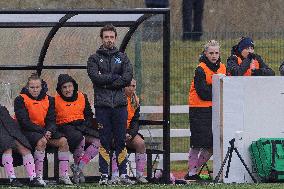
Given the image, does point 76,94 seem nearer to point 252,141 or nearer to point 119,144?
point 119,144

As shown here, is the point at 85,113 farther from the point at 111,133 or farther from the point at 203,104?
the point at 203,104

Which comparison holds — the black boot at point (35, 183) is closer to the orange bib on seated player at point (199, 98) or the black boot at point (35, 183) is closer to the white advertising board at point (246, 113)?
the white advertising board at point (246, 113)

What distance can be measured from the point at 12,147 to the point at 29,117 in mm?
494

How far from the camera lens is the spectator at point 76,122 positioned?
2009cm

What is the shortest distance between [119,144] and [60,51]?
2.30 m

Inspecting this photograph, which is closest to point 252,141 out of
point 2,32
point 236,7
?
point 2,32

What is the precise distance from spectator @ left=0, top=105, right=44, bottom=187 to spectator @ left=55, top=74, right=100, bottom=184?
748 mm

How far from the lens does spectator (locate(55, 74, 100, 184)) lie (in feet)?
65.9

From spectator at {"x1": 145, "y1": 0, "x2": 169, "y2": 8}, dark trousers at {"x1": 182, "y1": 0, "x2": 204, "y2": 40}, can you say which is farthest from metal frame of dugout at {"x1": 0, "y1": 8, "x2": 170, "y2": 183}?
dark trousers at {"x1": 182, "y1": 0, "x2": 204, "y2": 40}

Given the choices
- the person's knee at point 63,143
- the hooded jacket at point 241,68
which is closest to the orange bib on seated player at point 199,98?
the hooded jacket at point 241,68

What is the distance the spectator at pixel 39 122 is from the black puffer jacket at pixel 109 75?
704 mm

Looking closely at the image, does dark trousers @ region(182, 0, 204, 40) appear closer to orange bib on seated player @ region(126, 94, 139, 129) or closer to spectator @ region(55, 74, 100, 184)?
orange bib on seated player @ region(126, 94, 139, 129)

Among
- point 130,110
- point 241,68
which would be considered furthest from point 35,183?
point 241,68

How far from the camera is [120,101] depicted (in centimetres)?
1952
